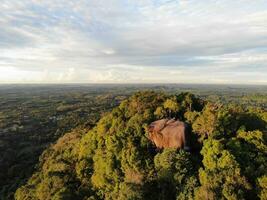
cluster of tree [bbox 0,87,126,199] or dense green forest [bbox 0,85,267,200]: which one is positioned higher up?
dense green forest [bbox 0,85,267,200]

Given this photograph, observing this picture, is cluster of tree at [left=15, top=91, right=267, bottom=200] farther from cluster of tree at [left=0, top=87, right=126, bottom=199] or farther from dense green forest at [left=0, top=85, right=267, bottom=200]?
cluster of tree at [left=0, top=87, right=126, bottom=199]

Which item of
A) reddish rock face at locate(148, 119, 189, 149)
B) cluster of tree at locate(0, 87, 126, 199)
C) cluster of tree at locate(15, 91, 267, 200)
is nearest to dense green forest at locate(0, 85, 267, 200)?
cluster of tree at locate(15, 91, 267, 200)

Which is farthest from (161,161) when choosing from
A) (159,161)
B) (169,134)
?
(169,134)

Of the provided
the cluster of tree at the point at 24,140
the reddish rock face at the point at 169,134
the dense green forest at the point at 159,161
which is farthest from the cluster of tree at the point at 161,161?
the cluster of tree at the point at 24,140

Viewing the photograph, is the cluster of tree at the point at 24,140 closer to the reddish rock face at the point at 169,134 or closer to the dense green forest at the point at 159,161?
the dense green forest at the point at 159,161

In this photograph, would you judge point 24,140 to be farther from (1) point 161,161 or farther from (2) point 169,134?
(1) point 161,161

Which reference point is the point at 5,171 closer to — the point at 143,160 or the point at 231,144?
the point at 143,160
